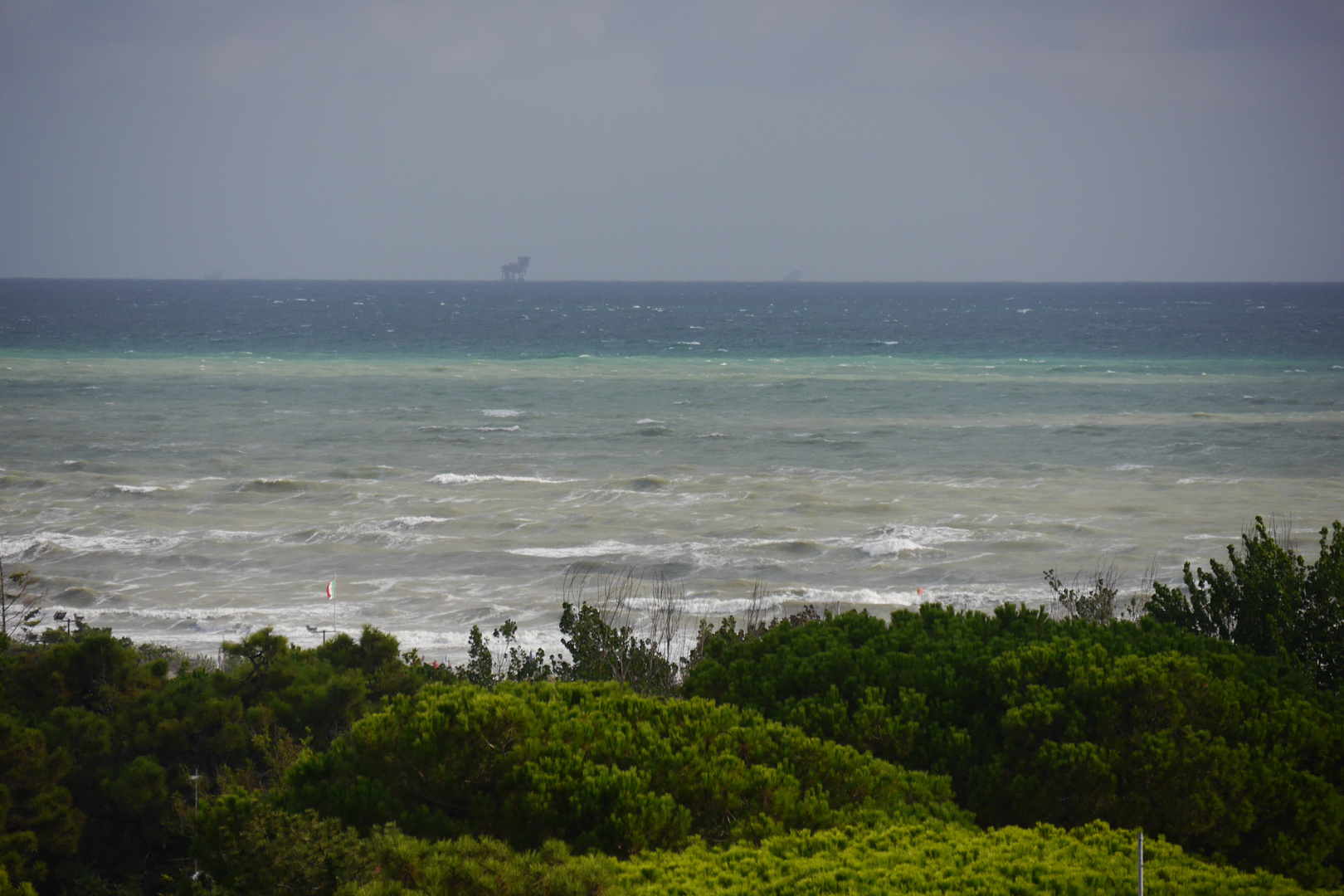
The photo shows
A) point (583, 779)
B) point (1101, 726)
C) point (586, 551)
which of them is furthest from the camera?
point (586, 551)

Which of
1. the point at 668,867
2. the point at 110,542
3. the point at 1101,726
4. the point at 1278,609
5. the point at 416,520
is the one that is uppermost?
the point at 1278,609

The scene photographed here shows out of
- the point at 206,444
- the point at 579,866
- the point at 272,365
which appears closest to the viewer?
the point at 579,866

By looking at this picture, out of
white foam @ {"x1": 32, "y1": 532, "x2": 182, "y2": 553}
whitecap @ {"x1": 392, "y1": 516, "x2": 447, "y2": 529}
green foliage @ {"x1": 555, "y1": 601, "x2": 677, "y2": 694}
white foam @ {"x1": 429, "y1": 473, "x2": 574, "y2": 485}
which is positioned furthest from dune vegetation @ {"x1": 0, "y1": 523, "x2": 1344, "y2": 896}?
white foam @ {"x1": 429, "y1": 473, "x2": 574, "y2": 485}

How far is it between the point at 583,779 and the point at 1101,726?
3185 mm

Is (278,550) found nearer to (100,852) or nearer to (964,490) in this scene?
(100,852)

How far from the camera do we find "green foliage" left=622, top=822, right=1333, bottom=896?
15.8 ft

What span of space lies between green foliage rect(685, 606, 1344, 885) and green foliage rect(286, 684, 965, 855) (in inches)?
25.2

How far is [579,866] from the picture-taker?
4.91 m

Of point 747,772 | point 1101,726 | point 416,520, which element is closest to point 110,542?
point 416,520

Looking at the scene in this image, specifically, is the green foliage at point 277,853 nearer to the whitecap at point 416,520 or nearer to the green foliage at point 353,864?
the green foliage at point 353,864

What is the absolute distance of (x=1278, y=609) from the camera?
906 cm

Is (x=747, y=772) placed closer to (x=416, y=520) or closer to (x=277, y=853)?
(x=277, y=853)

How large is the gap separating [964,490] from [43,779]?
21.7 metres

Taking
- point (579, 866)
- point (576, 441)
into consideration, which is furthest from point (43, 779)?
point (576, 441)
